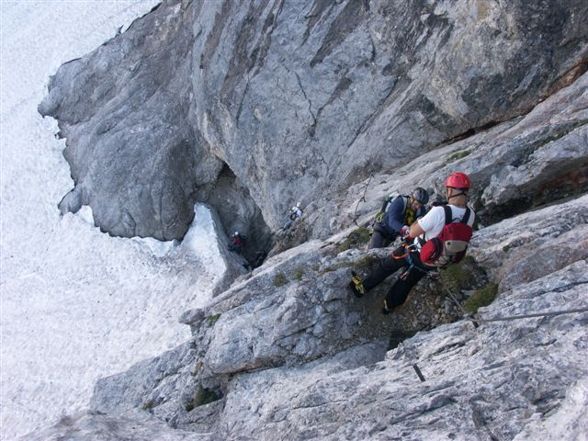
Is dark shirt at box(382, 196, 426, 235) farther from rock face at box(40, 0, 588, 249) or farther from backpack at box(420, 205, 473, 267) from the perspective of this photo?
rock face at box(40, 0, 588, 249)

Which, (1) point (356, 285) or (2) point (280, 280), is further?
(2) point (280, 280)

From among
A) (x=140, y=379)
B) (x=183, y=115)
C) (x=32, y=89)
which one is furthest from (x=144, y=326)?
(x=32, y=89)

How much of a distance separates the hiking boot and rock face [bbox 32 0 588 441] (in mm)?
277

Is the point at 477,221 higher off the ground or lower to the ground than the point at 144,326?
lower

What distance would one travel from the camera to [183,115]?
93.4ft

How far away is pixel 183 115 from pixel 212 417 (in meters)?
19.5

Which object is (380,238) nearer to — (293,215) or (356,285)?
(356,285)

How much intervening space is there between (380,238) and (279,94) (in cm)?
1049

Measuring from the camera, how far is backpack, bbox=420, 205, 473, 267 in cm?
925

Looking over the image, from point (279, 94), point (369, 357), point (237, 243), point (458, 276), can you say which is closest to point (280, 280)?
point (369, 357)

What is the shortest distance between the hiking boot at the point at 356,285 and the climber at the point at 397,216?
58.3 inches

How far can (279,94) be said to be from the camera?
2188cm

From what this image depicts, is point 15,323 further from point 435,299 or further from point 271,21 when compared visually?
point 435,299

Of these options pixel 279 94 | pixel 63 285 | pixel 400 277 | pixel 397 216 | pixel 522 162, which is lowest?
pixel 400 277
